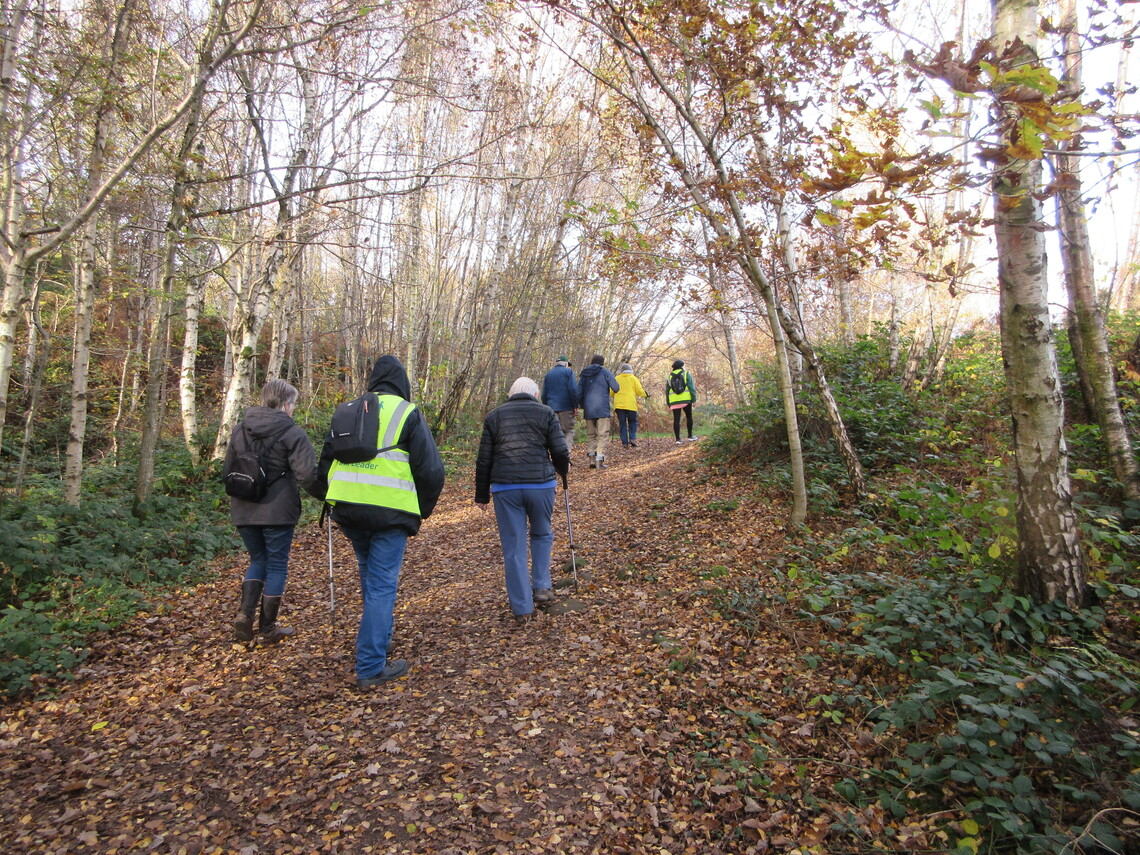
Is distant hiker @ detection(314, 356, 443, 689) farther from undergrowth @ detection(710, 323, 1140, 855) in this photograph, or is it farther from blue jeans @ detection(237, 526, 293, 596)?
undergrowth @ detection(710, 323, 1140, 855)

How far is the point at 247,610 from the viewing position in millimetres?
4859

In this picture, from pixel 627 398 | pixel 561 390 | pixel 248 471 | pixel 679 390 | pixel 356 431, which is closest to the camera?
pixel 356 431

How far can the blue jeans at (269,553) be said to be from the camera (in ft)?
15.6

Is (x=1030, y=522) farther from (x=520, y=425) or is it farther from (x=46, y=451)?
(x=46, y=451)

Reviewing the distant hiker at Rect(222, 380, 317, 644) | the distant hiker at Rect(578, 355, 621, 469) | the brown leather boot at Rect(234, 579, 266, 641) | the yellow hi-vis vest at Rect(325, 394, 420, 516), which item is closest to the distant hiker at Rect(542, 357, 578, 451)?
the distant hiker at Rect(578, 355, 621, 469)

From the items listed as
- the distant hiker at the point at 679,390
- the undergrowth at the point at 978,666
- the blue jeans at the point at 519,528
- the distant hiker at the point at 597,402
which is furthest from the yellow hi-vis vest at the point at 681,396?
the blue jeans at the point at 519,528

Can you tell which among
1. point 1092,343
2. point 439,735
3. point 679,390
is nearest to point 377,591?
point 439,735

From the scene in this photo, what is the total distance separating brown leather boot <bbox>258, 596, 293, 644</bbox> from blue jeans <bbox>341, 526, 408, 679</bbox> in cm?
119

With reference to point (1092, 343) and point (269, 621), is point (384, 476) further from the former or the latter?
point (1092, 343)

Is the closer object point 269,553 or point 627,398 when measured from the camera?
point 269,553

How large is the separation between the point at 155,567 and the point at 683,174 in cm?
694

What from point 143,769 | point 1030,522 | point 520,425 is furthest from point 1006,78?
point 143,769

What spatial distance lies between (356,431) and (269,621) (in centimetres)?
206

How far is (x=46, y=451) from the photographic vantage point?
10703 millimetres
